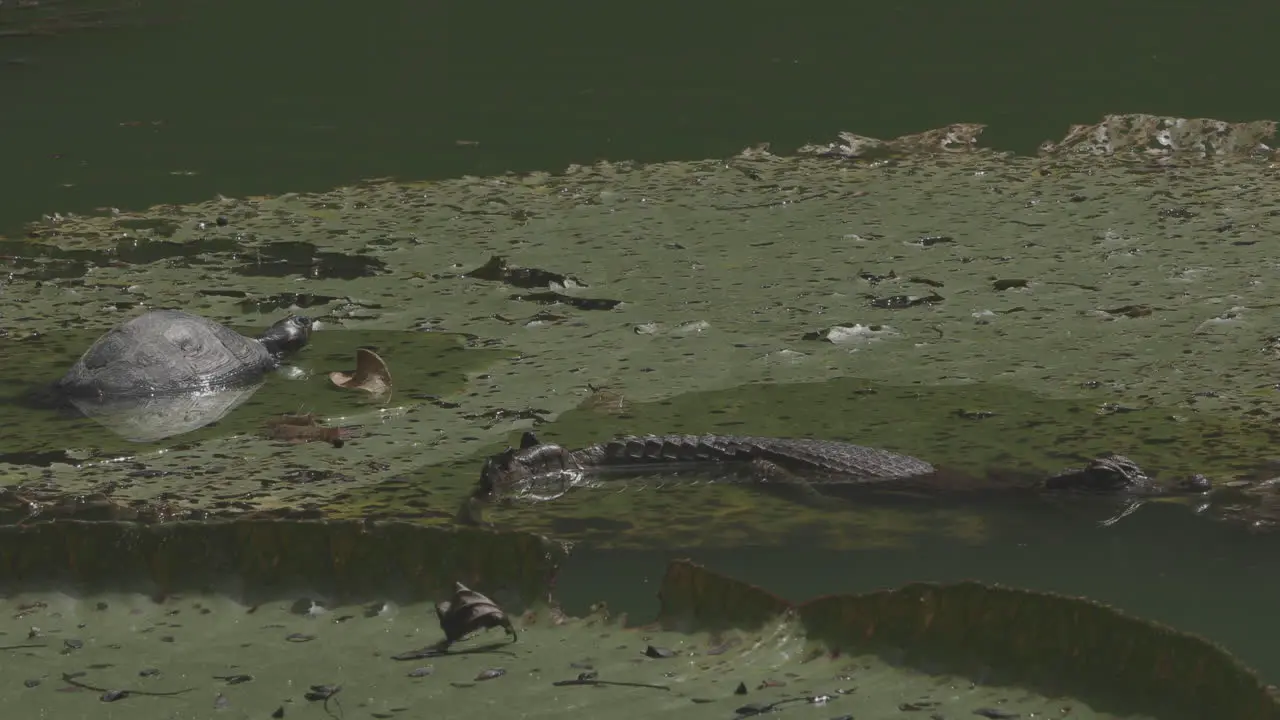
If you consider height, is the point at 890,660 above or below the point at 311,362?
above

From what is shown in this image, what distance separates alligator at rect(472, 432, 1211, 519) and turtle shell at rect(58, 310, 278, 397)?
49.6 inches

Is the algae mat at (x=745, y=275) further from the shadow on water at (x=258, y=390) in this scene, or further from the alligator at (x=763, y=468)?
the alligator at (x=763, y=468)

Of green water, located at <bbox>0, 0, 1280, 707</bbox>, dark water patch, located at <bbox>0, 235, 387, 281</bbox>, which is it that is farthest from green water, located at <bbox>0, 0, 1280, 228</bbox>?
dark water patch, located at <bbox>0, 235, 387, 281</bbox>

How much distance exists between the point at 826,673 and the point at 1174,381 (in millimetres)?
2664

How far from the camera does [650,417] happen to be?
15.9 feet

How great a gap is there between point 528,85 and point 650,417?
236 inches

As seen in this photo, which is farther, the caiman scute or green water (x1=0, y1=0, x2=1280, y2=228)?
green water (x1=0, y1=0, x2=1280, y2=228)

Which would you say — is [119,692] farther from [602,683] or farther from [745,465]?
[745,465]

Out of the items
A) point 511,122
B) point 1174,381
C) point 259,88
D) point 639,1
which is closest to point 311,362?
point 1174,381

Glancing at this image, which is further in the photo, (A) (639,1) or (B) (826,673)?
(A) (639,1)

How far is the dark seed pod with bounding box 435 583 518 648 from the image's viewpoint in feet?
8.48

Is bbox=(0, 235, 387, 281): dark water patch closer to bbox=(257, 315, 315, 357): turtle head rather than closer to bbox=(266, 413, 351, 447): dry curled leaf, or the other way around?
bbox=(257, 315, 315, 357): turtle head

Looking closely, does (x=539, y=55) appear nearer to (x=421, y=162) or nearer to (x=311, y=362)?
(x=421, y=162)

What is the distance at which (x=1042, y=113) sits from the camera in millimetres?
9164
